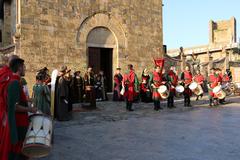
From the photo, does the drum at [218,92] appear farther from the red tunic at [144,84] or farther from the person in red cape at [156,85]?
the red tunic at [144,84]

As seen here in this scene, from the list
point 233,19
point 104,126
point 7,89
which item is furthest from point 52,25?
point 233,19

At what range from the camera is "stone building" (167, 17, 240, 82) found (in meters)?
23.8

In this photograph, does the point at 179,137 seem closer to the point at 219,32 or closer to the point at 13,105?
the point at 13,105

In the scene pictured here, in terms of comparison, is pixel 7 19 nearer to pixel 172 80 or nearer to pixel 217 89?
pixel 172 80

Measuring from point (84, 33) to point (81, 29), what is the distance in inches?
9.6

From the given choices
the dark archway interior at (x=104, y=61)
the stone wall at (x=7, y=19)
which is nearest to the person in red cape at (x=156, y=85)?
the dark archway interior at (x=104, y=61)

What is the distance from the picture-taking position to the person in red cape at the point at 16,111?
384cm

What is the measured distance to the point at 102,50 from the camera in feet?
57.5

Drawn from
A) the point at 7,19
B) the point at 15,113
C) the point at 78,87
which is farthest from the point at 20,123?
the point at 7,19

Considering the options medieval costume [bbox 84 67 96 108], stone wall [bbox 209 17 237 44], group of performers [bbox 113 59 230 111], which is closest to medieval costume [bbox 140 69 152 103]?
group of performers [bbox 113 59 230 111]

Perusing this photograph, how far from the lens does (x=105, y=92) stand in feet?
52.9

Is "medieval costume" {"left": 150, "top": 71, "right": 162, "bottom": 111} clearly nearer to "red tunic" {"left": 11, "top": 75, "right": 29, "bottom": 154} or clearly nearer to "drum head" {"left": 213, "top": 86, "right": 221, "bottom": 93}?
"drum head" {"left": 213, "top": 86, "right": 221, "bottom": 93}

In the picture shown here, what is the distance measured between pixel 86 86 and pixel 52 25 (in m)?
3.91

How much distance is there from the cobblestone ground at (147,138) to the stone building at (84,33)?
4969 millimetres
